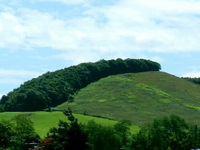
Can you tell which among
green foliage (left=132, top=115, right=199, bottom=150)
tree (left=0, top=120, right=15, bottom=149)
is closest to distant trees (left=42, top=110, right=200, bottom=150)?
green foliage (left=132, top=115, right=199, bottom=150)

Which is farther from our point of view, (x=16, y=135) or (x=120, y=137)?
(x=16, y=135)

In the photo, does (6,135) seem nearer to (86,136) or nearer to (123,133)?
(123,133)

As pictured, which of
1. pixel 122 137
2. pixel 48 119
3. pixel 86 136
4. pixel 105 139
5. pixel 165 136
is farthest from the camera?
pixel 48 119

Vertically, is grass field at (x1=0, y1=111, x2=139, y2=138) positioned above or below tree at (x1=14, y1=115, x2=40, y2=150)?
above

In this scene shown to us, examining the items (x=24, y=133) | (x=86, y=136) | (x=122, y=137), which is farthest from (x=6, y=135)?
(x=86, y=136)

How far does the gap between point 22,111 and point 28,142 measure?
260ft

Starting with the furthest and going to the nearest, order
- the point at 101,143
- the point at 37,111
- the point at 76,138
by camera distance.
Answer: the point at 37,111, the point at 101,143, the point at 76,138

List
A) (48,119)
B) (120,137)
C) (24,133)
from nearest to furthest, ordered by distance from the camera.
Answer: (120,137) < (24,133) < (48,119)

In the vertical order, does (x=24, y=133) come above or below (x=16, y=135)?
above

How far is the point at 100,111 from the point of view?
184750mm

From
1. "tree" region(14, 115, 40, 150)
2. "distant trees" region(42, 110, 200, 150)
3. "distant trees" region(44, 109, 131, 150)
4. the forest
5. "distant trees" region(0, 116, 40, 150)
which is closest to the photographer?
"distant trees" region(44, 109, 131, 150)

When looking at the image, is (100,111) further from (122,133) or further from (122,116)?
(122,133)

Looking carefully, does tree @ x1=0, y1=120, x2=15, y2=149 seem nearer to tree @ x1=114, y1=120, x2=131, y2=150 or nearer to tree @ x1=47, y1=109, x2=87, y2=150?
tree @ x1=114, y1=120, x2=131, y2=150

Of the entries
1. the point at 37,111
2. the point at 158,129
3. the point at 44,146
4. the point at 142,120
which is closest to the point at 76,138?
the point at 44,146
